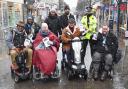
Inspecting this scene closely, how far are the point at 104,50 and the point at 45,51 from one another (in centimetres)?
154

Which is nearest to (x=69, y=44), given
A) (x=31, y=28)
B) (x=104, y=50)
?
(x=104, y=50)

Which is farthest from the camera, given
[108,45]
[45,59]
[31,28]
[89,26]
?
[89,26]

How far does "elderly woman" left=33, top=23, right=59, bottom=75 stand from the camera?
9250 millimetres

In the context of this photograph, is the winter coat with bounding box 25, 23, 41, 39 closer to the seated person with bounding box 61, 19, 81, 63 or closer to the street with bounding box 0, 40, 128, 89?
the seated person with bounding box 61, 19, 81, 63

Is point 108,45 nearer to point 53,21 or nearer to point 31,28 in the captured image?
point 53,21

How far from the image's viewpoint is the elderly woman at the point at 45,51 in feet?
30.3

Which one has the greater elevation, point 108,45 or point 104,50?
point 108,45

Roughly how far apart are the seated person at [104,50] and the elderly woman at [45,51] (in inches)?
42.0

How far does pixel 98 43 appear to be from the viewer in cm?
990

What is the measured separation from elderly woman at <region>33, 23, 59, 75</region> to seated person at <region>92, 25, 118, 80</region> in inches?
42.0

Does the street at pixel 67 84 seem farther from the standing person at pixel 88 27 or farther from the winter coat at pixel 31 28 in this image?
the winter coat at pixel 31 28

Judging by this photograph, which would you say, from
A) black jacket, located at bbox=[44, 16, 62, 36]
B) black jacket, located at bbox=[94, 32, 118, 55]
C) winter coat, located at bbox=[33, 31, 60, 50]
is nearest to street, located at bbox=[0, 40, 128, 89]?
black jacket, located at bbox=[94, 32, 118, 55]

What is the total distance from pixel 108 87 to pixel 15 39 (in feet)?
8.83

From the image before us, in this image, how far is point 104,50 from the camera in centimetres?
976
